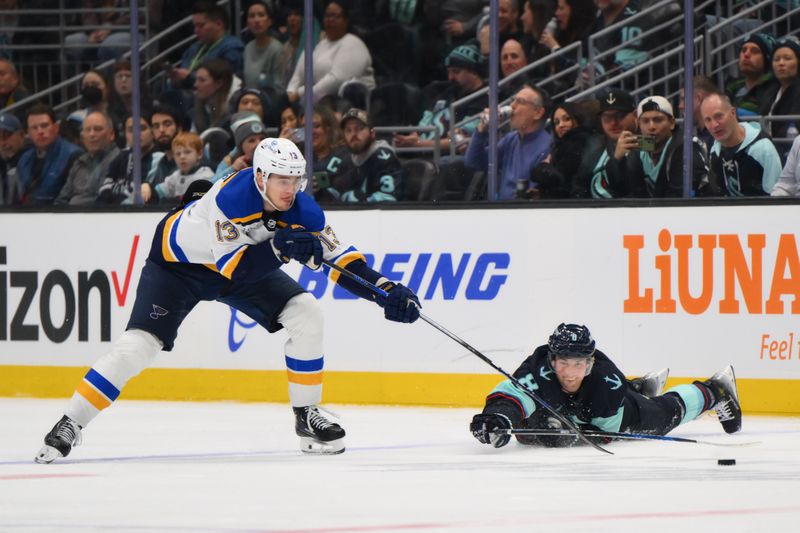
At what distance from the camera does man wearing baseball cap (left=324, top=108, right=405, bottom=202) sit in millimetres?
8617

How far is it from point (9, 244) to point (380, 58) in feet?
8.25

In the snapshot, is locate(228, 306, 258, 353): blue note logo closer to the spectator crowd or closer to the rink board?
the rink board

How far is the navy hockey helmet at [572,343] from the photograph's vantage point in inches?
249

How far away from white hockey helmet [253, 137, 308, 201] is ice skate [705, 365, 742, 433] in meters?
2.28

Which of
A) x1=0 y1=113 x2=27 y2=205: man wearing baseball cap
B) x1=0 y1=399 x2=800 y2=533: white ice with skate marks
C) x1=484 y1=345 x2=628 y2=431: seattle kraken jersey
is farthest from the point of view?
x1=0 y1=113 x2=27 y2=205: man wearing baseball cap

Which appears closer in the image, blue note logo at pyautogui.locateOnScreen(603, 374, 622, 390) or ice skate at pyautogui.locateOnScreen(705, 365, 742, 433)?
blue note logo at pyautogui.locateOnScreen(603, 374, 622, 390)

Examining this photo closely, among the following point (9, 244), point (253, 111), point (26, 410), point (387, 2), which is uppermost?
point (387, 2)

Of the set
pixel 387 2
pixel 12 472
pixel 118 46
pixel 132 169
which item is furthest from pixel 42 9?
pixel 12 472

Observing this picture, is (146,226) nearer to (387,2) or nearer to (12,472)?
(387,2)

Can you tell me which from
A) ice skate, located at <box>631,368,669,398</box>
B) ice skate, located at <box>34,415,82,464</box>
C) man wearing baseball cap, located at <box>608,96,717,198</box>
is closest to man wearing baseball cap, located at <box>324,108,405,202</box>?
man wearing baseball cap, located at <box>608,96,717,198</box>

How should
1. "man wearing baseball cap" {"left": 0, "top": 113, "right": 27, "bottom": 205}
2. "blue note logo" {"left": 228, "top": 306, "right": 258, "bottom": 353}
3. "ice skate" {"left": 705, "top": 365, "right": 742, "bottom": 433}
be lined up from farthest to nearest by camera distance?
"man wearing baseball cap" {"left": 0, "top": 113, "right": 27, "bottom": 205}
"blue note logo" {"left": 228, "top": 306, "right": 258, "bottom": 353}
"ice skate" {"left": 705, "top": 365, "right": 742, "bottom": 433}

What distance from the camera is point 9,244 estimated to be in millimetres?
9070

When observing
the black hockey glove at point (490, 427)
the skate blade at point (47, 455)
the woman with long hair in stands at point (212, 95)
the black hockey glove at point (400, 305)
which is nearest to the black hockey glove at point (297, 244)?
the black hockey glove at point (400, 305)

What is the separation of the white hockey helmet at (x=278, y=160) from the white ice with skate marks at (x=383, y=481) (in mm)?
1191
